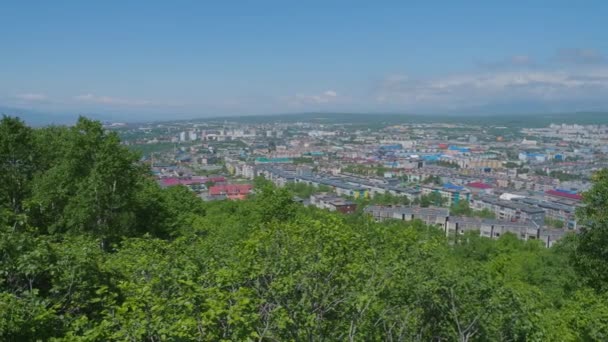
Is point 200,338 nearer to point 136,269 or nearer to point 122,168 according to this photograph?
point 136,269

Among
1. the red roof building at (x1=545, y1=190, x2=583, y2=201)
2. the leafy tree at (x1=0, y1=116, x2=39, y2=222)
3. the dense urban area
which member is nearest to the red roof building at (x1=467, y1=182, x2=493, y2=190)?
the dense urban area

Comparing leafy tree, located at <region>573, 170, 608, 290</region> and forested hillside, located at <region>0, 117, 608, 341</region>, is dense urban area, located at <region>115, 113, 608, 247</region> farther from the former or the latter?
forested hillside, located at <region>0, 117, 608, 341</region>

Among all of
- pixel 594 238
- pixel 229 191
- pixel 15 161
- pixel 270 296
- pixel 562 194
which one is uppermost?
pixel 15 161

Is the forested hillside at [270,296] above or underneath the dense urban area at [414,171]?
above

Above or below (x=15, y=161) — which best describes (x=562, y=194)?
below

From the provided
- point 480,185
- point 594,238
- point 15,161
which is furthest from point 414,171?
point 15,161

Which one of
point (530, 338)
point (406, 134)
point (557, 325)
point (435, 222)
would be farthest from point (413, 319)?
point (406, 134)

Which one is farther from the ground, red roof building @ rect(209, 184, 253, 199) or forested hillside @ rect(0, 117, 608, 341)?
forested hillside @ rect(0, 117, 608, 341)

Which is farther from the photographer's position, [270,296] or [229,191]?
[229,191]

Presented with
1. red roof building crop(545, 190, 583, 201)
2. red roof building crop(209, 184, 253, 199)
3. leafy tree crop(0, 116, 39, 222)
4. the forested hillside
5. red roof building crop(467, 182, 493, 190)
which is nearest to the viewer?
the forested hillside

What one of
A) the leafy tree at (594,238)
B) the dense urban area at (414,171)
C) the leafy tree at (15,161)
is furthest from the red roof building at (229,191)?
the leafy tree at (594,238)

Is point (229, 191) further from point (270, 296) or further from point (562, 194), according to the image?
point (270, 296)

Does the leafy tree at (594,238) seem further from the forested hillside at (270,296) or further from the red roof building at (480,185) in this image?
the red roof building at (480,185)
